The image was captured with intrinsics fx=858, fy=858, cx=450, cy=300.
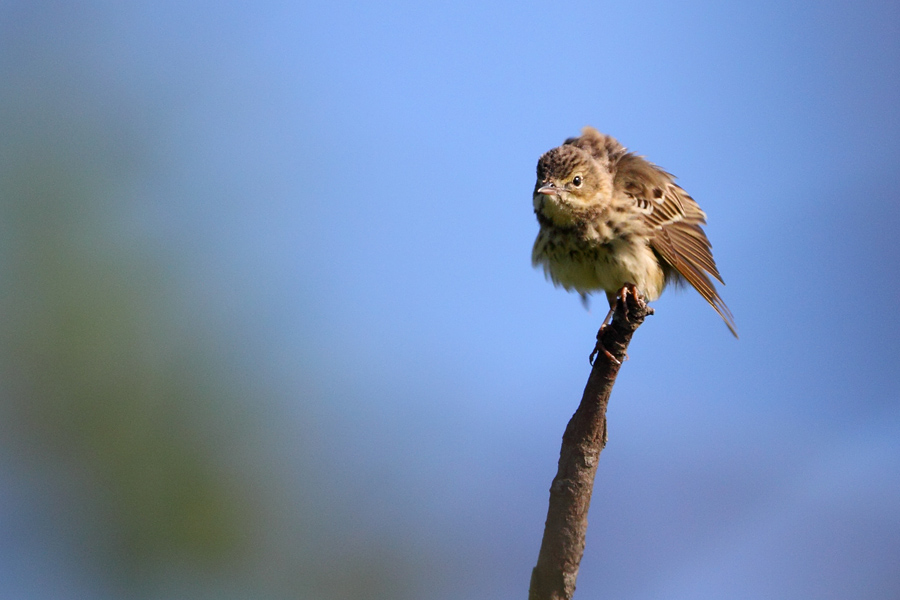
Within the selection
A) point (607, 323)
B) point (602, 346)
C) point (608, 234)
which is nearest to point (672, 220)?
point (608, 234)

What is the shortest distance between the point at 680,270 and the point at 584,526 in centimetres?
326

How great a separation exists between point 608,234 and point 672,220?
0.95m

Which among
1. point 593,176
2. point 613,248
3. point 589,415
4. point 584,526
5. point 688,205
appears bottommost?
point 584,526

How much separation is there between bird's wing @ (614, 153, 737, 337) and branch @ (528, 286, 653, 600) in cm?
177

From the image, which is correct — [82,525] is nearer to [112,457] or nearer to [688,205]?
[112,457]

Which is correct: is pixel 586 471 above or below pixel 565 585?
above

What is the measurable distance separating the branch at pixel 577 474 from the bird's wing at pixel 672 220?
69.6 inches

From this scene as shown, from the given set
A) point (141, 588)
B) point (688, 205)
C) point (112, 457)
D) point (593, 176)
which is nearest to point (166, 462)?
point (112, 457)

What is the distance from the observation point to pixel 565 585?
3547 mm

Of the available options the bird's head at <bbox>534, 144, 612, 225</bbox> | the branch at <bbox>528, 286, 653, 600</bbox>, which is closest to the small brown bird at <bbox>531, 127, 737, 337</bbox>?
the bird's head at <bbox>534, 144, 612, 225</bbox>

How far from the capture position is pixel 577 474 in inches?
154

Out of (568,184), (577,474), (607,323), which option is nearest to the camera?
(577,474)

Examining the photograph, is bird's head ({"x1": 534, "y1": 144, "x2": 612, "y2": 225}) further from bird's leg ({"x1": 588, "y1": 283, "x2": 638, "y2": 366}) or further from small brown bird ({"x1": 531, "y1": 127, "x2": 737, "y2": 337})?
bird's leg ({"x1": 588, "y1": 283, "x2": 638, "y2": 366})

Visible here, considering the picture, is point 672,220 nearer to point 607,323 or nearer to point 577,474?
point 607,323
